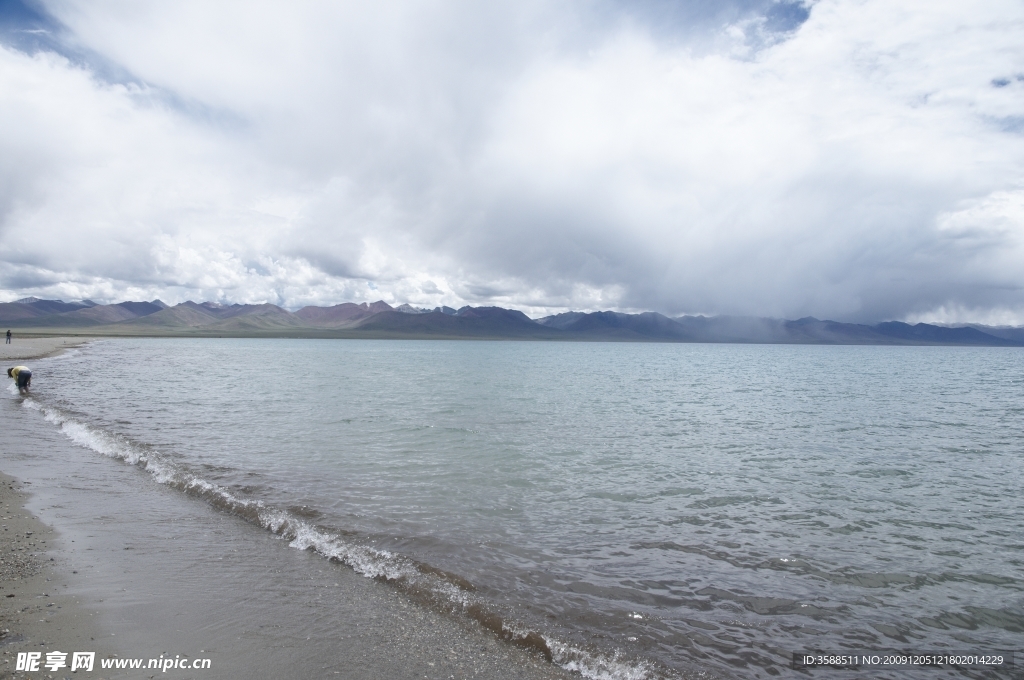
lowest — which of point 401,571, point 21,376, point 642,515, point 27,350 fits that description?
point 642,515

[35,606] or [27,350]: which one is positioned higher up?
[27,350]

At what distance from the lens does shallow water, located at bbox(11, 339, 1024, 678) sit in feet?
30.6

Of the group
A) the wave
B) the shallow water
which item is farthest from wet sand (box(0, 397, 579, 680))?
the shallow water

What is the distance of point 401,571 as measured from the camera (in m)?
10.8

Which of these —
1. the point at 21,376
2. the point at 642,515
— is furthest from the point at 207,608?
the point at 21,376

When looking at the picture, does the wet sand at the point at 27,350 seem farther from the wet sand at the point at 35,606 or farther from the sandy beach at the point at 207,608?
the wet sand at the point at 35,606

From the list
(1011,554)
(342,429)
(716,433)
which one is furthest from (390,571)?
(716,433)

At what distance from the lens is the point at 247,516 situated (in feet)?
45.9

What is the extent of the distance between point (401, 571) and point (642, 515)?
24.4 ft

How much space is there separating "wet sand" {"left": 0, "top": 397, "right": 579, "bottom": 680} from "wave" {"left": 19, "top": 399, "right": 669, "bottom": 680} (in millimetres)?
289

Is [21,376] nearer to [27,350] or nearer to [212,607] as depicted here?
[212,607]

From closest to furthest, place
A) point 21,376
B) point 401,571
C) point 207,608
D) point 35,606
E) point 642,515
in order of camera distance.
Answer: point 35,606, point 207,608, point 401,571, point 642,515, point 21,376

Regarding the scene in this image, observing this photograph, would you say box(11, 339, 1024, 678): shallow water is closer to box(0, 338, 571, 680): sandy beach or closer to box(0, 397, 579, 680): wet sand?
box(0, 338, 571, 680): sandy beach

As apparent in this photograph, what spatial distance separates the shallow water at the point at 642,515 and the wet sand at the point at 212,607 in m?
0.97
